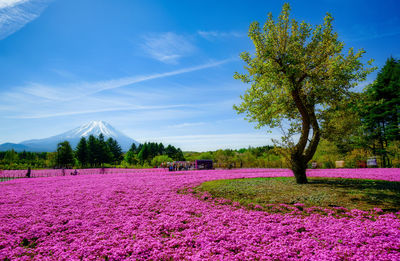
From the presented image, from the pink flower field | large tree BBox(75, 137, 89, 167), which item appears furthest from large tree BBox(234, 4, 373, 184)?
large tree BBox(75, 137, 89, 167)

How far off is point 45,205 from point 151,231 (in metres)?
8.01

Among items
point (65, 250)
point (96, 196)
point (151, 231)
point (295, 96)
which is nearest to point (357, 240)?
point (151, 231)

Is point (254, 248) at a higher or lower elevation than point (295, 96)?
lower

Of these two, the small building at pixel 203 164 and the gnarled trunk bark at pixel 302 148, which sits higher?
the gnarled trunk bark at pixel 302 148

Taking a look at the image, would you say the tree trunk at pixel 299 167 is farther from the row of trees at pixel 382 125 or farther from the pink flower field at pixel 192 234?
the row of trees at pixel 382 125

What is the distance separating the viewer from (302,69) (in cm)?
1320

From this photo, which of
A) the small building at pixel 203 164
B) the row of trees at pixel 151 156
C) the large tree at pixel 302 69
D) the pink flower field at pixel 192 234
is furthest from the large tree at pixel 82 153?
the large tree at pixel 302 69

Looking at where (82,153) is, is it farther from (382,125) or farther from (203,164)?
(382,125)

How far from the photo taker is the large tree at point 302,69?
13.0 m

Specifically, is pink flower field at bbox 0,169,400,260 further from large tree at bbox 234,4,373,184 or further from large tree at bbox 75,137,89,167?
large tree at bbox 75,137,89,167

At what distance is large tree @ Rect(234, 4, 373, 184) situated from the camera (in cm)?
1302

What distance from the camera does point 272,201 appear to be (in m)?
9.95

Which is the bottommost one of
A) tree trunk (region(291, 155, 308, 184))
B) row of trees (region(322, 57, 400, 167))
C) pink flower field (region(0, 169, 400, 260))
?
pink flower field (region(0, 169, 400, 260))

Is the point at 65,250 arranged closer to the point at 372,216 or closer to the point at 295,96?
the point at 372,216
